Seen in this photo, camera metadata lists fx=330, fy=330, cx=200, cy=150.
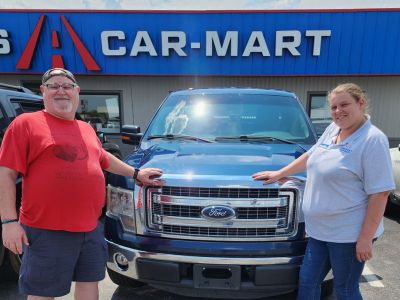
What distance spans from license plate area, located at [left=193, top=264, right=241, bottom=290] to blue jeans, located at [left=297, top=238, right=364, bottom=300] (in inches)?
18.0

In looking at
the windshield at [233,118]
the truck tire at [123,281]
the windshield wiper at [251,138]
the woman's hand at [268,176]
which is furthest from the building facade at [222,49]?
the woman's hand at [268,176]

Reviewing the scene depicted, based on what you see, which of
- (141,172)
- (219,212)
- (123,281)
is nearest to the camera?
(219,212)

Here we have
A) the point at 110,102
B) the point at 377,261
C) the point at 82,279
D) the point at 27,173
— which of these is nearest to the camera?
the point at 27,173

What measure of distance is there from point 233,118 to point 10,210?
7.77ft

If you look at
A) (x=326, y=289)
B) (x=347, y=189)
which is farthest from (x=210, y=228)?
(x=326, y=289)

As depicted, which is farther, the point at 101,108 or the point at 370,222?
the point at 101,108

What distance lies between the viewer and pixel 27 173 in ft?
6.21

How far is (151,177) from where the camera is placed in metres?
2.39

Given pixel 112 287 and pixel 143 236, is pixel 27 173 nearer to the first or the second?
pixel 143 236

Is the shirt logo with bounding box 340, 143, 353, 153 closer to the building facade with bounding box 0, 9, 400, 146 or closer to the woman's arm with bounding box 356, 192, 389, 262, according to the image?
the woman's arm with bounding box 356, 192, 389, 262

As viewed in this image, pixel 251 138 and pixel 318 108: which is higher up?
pixel 251 138

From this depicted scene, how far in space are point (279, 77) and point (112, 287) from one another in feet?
26.7

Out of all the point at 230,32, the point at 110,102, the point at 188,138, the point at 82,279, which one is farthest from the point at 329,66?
the point at 82,279

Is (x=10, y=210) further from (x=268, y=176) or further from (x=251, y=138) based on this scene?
(x=251, y=138)
